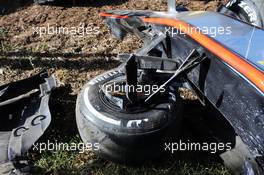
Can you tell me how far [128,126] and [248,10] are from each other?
1989mm

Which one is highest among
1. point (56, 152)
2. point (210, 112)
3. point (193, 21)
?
point (193, 21)

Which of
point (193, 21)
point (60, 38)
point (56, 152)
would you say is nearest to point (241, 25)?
point (193, 21)

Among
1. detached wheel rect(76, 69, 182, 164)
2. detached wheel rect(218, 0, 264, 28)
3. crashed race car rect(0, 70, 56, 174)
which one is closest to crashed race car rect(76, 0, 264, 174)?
detached wheel rect(76, 69, 182, 164)

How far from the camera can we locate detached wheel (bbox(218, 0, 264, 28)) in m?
4.05

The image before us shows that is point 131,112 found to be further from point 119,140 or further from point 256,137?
point 256,137

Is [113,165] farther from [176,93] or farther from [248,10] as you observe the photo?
[248,10]

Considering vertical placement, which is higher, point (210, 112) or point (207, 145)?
point (210, 112)

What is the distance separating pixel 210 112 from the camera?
138 inches

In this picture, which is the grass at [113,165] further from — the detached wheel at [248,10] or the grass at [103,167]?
the detached wheel at [248,10]

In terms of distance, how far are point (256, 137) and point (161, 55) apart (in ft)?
4.02

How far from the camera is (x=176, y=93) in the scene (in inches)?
133

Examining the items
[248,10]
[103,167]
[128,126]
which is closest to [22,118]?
[103,167]

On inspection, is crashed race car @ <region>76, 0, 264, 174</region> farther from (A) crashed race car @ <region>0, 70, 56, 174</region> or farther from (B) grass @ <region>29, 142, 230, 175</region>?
(A) crashed race car @ <region>0, 70, 56, 174</region>

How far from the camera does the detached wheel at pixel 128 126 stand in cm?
304
